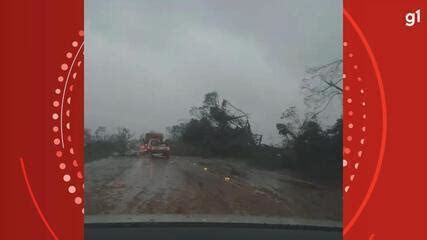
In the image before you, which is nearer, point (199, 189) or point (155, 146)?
point (155, 146)

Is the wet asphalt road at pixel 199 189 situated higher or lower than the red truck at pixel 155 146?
lower

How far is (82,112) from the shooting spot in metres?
2.97

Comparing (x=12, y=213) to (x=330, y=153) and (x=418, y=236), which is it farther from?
(x=330, y=153)

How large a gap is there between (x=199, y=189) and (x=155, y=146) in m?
0.70

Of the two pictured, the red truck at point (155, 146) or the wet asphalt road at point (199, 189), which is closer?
the wet asphalt road at point (199, 189)

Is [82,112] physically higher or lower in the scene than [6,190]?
higher

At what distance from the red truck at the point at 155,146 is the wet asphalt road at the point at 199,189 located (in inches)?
3.1

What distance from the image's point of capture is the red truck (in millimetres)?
5090

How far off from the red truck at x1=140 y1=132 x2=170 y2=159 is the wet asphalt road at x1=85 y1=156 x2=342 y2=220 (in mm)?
78

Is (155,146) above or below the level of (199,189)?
above

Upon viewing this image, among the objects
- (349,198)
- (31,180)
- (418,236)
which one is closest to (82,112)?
(31,180)

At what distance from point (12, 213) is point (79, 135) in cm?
55

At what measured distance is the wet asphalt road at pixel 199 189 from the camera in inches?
189

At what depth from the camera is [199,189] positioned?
5480 millimetres
